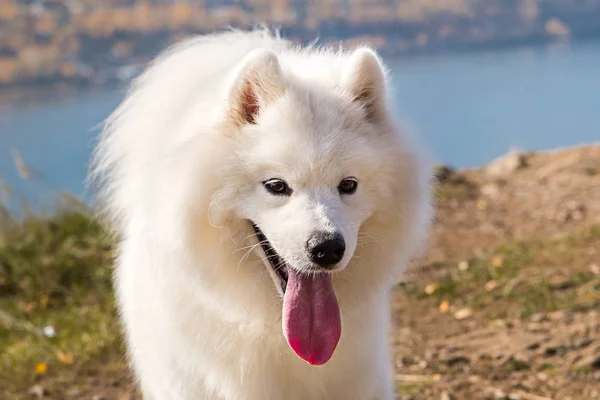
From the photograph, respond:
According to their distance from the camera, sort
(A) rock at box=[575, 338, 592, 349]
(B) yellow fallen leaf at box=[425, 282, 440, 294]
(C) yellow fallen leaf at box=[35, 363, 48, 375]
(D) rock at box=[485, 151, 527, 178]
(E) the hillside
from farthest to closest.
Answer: (E) the hillside → (D) rock at box=[485, 151, 527, 178] → (B) yellow fallen leaf at box=[425, 282, 440, 294] → (C) yellow fallen leaf at box=[35, 363, 48, 375] → (A) rock at box=[575, 338, 592, 349]

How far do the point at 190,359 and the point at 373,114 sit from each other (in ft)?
3.48

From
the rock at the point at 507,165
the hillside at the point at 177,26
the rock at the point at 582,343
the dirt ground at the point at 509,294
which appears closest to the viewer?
the dirt ground at the point at 509,294

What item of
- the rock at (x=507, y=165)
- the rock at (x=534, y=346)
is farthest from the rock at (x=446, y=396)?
the rock at (x=507, y=165)

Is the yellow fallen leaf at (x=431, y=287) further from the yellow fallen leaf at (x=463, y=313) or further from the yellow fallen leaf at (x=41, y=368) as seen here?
the yellow fallen leaf at (x=41, y=368)

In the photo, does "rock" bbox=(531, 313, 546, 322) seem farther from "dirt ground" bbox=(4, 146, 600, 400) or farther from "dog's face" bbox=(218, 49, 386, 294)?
"dog's face" bbox=(218, 49, 386, 294)

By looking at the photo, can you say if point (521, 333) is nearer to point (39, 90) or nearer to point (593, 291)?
point (593, 291)

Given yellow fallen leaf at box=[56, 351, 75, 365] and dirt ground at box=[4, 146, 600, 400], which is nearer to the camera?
dirt ground at box=[4, 146, 600, 400]

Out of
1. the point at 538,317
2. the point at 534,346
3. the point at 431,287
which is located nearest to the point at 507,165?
the point at 431,287

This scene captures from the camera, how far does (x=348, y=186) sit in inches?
94.1

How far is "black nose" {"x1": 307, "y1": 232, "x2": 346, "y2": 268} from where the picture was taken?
2219 millimetres

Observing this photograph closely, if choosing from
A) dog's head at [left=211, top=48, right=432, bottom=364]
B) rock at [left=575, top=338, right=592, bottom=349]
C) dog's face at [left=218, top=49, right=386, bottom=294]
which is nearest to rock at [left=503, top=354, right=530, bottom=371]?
rock at [left=575, top=338, right=592, bottom=349]

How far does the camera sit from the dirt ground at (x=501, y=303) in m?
3.71

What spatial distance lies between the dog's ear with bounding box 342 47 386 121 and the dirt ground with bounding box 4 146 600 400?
167 cm

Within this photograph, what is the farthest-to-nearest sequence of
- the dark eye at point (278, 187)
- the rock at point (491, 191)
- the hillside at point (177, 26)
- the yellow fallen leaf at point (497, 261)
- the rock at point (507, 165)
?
the hillside at point (177, 26) → the rock at point (507, 165) → the rock at point (491, 191) → the yellow fallen leaf at point (497, 261) → the dark eye at point (278, 187)
